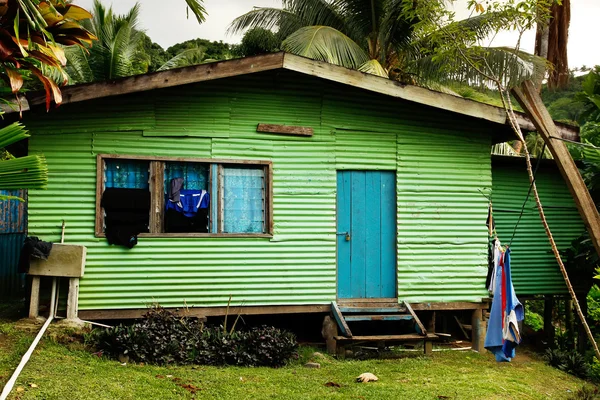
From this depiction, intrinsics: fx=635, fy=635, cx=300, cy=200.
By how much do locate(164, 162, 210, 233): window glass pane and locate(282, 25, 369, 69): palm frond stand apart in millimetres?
7088

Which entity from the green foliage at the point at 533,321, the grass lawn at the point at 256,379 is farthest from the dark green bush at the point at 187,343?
the green foliage at the point at 533,321

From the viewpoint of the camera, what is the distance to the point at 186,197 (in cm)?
920

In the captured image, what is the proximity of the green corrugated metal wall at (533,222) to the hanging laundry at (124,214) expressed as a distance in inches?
251

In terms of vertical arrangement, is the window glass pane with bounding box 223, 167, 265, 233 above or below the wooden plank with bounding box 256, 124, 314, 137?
below

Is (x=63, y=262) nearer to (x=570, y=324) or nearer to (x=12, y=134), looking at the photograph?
(x=12, y=134)

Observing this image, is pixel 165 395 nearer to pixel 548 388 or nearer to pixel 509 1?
pixel 548 388

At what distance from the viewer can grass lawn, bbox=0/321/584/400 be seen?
6492mm

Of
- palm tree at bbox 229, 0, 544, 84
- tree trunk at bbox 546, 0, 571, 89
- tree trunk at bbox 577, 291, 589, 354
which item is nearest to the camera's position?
tree trunk at bbox 577, 291, 589, 354

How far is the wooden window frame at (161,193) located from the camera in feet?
29.5

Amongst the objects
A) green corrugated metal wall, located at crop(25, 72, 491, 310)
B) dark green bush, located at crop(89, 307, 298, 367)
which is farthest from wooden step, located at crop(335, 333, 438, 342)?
green corrugated metal wall, located at crop(25, 72, 491, 310)

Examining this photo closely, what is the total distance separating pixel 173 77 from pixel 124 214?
2052 millimetres

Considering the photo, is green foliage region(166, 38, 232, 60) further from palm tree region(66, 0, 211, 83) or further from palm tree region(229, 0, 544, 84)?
palm tree region(229, 0, 544, 84)

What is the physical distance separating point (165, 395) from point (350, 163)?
4777mm

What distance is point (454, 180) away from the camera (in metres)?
10.2
